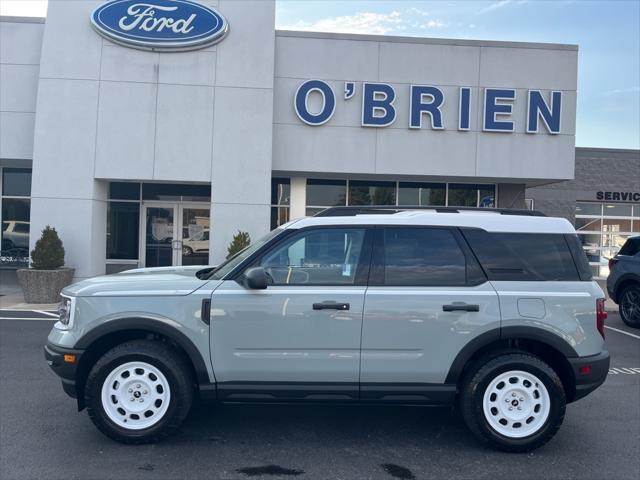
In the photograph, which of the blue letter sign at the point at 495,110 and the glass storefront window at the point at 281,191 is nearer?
the blue letter sign at the point at 495,110

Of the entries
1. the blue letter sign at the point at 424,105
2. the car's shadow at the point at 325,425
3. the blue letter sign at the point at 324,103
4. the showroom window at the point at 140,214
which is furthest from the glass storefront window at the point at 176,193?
the car's shadow at the point at 325,425

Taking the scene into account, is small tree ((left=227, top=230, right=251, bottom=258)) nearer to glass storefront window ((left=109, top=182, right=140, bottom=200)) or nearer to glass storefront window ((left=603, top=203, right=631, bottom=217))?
glass storefront window ((left=109, top=182, right=140, bottom=200))

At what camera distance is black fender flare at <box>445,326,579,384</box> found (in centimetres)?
444

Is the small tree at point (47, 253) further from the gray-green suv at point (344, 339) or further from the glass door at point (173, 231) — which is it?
the gray-green suv at point (344, 339)

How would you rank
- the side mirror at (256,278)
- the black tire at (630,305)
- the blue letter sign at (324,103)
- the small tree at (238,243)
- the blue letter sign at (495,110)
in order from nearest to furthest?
the side mirror at (256,278)
the black tire at (630,305)
the small tree at (238,243)
the blue letter sign at (324,103)
the blue letter sign at (495,110)

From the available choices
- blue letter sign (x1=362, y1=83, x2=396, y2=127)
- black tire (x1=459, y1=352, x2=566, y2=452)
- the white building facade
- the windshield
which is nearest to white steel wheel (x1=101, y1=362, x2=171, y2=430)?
the windshield

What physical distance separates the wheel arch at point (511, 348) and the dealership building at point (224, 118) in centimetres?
1038

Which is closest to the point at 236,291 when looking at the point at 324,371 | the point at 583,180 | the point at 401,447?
the point at 324,371

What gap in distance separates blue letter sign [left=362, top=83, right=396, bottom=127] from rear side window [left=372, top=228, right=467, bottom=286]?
35.0ft

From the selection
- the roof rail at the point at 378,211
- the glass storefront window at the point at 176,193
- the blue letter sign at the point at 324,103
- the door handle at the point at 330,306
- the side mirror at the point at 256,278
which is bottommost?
the door handle at the point at 330,306

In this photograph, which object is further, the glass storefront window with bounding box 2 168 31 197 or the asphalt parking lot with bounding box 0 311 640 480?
the glass storefront window with bounding box 2 168 31 197

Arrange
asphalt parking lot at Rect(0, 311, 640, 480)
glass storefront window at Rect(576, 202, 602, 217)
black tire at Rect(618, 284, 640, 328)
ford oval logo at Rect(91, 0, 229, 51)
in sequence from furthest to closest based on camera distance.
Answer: glass storefront window at Rect(576, 202, 602, 217) → ford oval logo at Rect(91, 0, 229, 51) → black tire at Rect(618, 284, 640, 328) → asphalt parking lot at Rect(0, 311, 640, 480)

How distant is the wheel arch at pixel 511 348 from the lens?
445cm

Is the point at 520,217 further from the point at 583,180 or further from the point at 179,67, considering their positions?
the point at 583,180
